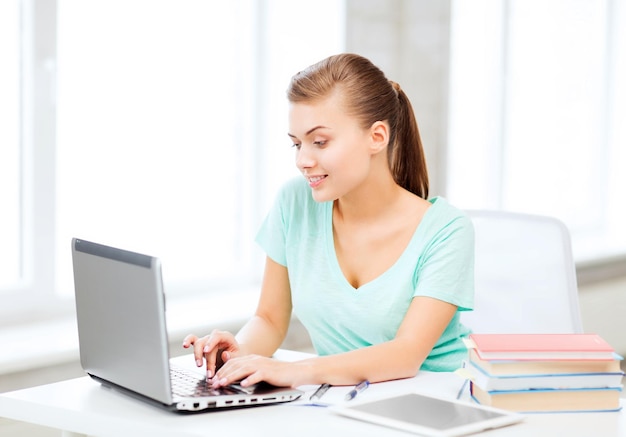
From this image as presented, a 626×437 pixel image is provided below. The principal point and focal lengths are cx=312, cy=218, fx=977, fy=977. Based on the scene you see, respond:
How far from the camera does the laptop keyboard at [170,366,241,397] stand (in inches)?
58.5

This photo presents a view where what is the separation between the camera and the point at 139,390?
1479 millimetres

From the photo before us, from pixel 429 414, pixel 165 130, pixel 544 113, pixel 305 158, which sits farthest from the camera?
pixel 544 113

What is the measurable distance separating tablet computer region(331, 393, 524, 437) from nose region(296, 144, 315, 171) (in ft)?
1.67

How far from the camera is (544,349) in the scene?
1517 mm

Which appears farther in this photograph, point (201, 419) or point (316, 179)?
point (316, 179)

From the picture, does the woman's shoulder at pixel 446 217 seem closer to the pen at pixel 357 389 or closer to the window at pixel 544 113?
the pen at pixel 357 389

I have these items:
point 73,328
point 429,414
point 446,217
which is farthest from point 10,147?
point 429,414

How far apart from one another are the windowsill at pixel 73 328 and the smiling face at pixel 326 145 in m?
0.86

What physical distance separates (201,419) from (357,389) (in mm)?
298

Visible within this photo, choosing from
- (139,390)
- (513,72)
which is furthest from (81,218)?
(513,72)

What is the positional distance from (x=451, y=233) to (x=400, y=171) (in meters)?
0.22

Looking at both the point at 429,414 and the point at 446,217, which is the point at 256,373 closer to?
the point at 429,414

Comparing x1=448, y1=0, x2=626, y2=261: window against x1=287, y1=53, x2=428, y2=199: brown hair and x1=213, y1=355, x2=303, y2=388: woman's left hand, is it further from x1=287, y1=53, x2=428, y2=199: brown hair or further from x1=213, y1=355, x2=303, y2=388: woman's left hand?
x1=213, y1=355, x2=303, y2=388: woman's left hand

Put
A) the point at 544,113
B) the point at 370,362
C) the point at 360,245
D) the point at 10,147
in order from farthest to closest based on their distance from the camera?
the point at 544,113 → the point at 10,147 → the point at 360,245 → the point at 370,362
